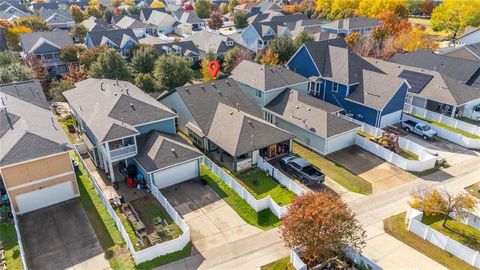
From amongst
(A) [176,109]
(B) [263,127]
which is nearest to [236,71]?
(A) [176,109]

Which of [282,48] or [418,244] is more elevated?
[282,48]

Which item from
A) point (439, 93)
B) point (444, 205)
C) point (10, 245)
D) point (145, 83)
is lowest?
point (10, 245)

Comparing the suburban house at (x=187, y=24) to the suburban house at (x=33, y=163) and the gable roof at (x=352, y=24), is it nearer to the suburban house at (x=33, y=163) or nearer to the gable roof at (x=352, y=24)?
the gable roof at (x=352, y=24)

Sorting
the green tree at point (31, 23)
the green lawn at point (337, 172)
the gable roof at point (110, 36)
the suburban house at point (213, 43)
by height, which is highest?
the green tree at point (31, 23)

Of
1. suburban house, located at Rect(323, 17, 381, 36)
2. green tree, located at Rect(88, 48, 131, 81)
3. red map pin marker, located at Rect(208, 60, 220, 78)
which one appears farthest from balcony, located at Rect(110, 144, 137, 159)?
suburban house, located at Rect(323, 17, 381, 36)

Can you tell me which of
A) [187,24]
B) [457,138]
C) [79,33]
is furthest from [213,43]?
[457,138]

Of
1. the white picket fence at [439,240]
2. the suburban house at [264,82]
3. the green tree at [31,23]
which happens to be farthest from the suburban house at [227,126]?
the green tree at [31,23]

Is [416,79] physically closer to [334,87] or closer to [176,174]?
[334,87]
